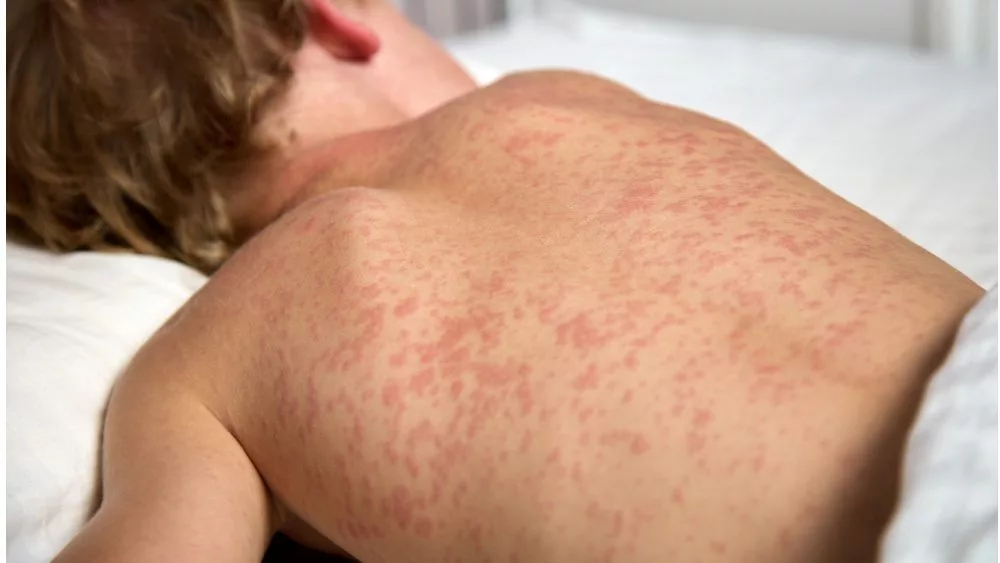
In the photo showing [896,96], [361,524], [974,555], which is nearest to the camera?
[974,555]

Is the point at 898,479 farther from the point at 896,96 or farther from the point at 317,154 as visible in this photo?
the point at 896,96

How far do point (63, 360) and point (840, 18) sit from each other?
70.7 inches

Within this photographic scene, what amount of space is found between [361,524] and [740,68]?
122 centimetres

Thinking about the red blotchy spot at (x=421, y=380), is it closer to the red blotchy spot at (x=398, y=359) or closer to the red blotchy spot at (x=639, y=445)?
the red blotchy spot at (x=398, y=359)

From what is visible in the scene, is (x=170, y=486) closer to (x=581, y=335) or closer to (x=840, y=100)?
(x=581, y=335)

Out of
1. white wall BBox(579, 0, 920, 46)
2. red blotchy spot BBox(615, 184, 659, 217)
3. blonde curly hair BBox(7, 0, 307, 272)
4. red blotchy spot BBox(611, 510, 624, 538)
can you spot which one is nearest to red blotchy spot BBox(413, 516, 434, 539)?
red blotchy spot BBox(611, 510, 624, 538)

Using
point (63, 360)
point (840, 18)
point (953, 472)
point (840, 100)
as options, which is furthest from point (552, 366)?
point (840, 18)

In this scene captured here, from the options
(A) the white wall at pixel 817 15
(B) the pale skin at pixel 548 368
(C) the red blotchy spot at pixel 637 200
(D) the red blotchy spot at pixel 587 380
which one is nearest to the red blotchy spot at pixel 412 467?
(B) the pale skin at pixel 548 368

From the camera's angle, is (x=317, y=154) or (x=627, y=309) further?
(x=317, y=154)

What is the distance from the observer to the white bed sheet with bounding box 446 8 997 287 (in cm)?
116

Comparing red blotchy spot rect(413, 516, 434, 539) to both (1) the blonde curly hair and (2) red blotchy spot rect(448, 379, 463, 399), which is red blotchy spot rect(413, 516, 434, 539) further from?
(1) the blonde curly hair

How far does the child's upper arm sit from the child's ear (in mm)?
425

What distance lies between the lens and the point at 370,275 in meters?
0.72

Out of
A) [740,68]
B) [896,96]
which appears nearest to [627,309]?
[896,96]
